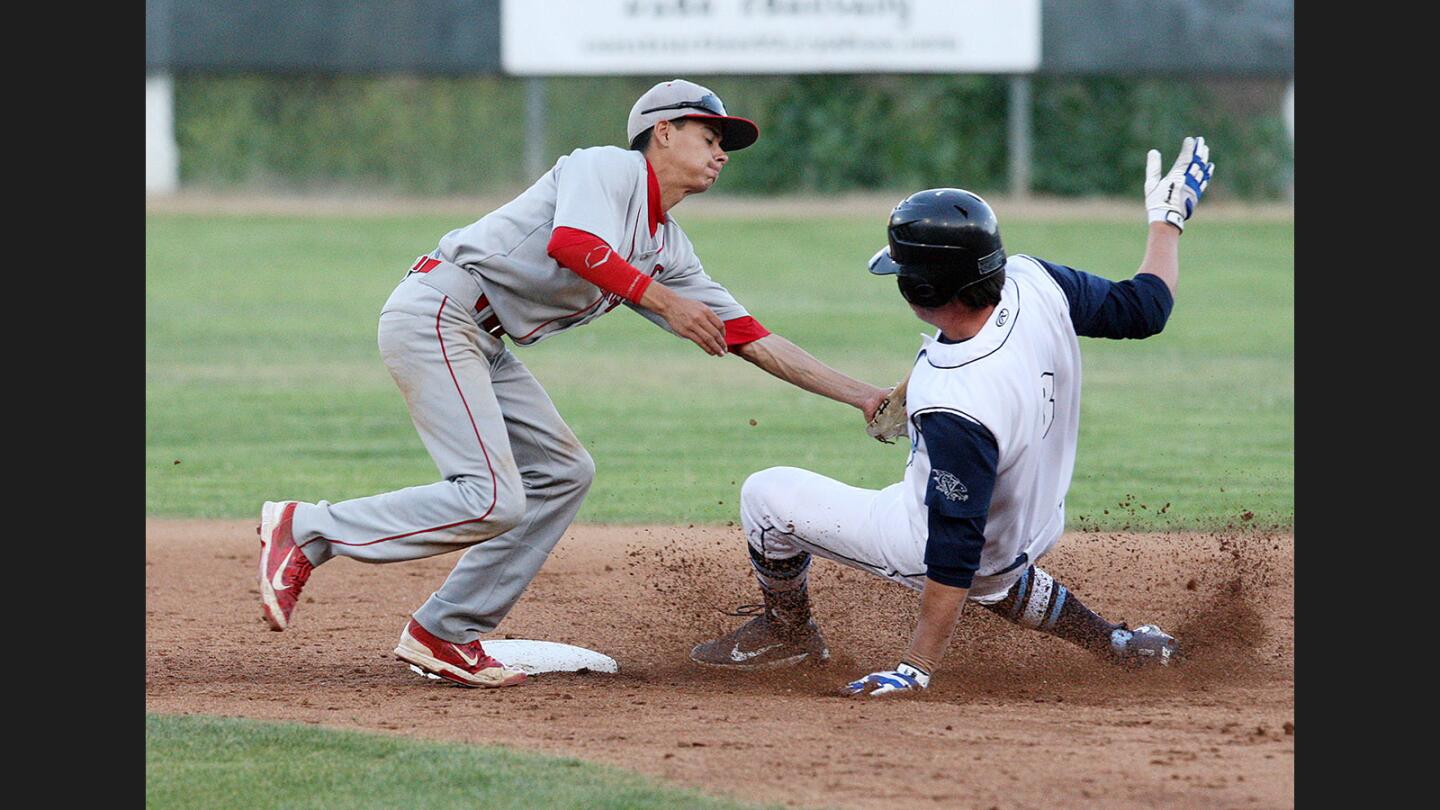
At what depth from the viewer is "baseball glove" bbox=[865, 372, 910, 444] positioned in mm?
5832

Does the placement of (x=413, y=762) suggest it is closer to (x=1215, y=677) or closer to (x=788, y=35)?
(x=1215, y=677)

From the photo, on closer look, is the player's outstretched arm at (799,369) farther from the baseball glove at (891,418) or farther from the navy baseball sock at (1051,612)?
the navy baseball sock at (1051,612)

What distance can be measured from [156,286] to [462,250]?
1644 centimetres

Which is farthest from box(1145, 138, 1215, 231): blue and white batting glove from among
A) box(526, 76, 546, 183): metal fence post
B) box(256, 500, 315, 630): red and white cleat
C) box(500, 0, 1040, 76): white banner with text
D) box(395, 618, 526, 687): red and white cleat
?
box(526, 76, 546, 183): metal fence post

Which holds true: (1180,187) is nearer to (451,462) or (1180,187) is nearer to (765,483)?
(765,483)

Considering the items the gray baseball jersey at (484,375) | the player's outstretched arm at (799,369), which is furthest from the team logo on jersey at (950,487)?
the gray baseball jersey at (484,375)

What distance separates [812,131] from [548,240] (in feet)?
74.5

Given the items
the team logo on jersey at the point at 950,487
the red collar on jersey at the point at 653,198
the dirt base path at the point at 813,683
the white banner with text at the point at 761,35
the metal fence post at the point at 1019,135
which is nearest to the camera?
the dirt base path at the point at 813,683

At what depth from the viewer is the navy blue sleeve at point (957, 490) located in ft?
16.6

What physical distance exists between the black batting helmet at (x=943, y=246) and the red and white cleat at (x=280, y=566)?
2.18 m

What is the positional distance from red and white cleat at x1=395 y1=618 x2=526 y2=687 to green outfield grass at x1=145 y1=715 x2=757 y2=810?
84 cm

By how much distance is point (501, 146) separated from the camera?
90.2 feet

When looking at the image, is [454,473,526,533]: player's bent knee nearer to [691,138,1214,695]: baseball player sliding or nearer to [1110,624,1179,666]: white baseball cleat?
[691,138,1214,695]: baseball player sliding
